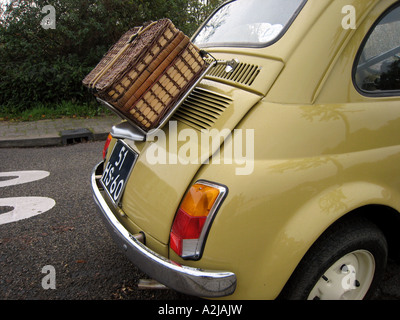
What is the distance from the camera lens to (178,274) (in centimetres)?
150

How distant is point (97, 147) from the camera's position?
5.45 meters

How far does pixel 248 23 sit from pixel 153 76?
0.89 meters

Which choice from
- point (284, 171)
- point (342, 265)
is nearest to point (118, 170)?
point (284, 171)

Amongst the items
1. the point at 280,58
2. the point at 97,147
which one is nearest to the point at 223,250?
the point at 280,58

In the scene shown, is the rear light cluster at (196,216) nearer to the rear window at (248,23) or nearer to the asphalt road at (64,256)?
the asphalt road at (64,256)

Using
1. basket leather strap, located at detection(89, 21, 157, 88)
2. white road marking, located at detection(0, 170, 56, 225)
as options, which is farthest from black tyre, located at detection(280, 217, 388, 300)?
white road marking, located at detection(0, 170, 56, 225)

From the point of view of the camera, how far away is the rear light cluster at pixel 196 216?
4.85ft

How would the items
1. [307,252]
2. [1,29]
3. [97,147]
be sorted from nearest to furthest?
[307,252], [97,147], [1,29]

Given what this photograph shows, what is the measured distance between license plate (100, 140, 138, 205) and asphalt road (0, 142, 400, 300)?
696 mm

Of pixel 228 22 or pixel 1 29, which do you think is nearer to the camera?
pixel 228 22

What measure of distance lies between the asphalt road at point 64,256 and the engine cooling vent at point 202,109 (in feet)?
3.98

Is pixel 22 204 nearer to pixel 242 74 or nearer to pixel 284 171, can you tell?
pixel 242 74

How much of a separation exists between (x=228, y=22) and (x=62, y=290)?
2.30 metres

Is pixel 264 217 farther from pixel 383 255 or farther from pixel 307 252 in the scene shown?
pixel 383 255
